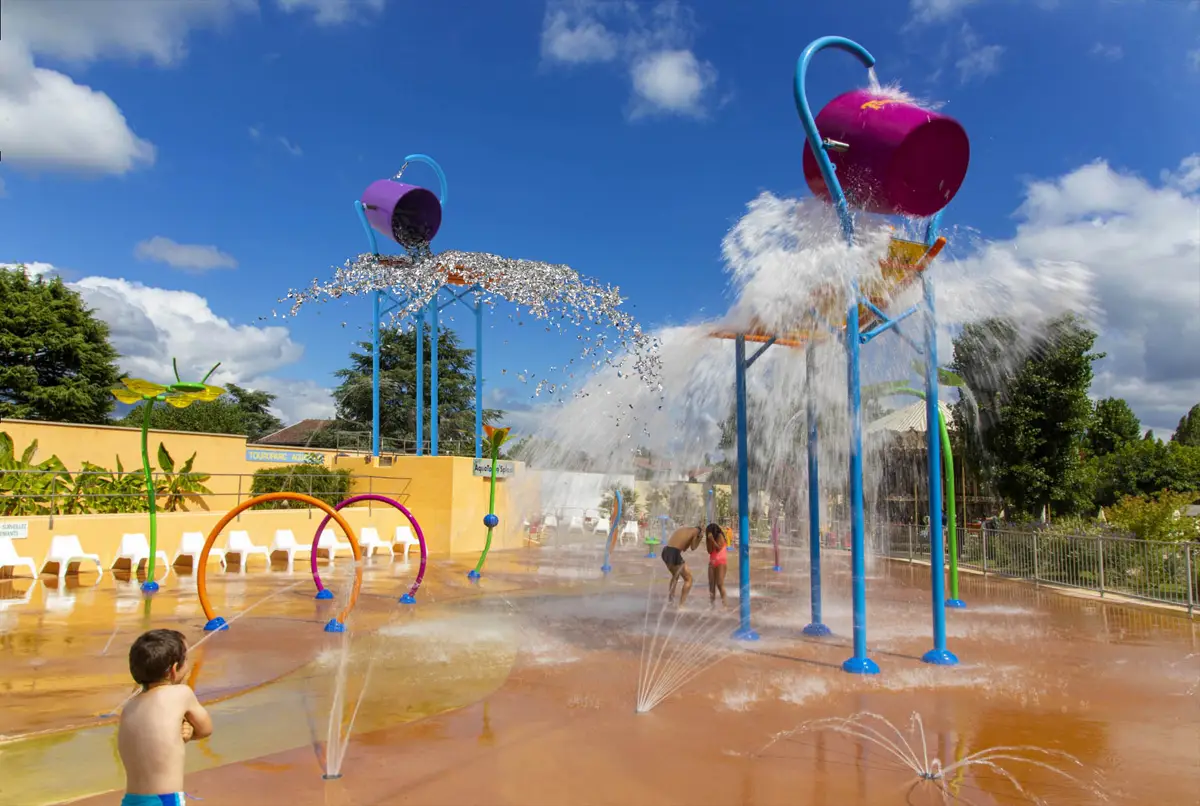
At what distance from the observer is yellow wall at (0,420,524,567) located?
2102cm

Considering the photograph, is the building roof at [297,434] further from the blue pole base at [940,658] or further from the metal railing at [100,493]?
the blue pole base at [940,658]

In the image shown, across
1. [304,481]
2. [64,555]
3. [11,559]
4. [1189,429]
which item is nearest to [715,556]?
[64,555]

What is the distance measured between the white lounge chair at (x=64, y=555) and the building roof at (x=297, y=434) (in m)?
31.2

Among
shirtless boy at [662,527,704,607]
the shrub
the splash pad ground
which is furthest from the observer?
the shrub

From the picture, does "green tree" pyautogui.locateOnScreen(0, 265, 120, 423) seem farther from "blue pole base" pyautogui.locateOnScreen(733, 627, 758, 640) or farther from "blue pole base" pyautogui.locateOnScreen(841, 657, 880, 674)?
"blue pole base" pyautogui.locateOnScreen(841, 657, 880, 674)

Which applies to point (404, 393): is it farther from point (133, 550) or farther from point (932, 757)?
point (932, 757)

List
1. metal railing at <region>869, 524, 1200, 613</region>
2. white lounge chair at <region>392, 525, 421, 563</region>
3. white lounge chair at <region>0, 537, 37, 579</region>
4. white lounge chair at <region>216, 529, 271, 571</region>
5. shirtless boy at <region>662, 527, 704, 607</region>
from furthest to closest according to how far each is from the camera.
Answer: white lounge chair at <region>392, 525, 421, 563</region>, white lounge chair at <region>216, 529, 271, 571</region>, white lounge chair at <region>0, 537, 37, 579</region>, metal railing at <region>869, 524, 1200, 613</region>, shirtless boy at <region>662, 527, 704, 607</region>

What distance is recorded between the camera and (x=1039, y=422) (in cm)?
2164

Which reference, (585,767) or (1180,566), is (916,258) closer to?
(585,767)

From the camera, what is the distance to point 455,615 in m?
11.8

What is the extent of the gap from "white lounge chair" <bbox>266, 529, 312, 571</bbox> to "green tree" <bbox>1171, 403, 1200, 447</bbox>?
225 feet

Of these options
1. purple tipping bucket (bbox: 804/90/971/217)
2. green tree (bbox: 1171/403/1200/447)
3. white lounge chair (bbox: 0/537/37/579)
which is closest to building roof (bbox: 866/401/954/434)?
purple tipping bucket (bbox: 804/90/971/217)

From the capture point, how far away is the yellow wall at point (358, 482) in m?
21.0

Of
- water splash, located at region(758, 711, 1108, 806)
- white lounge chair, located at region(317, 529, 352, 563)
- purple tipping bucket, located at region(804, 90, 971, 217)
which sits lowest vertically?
water splash, located at region(758, 711, 1108, 806)
